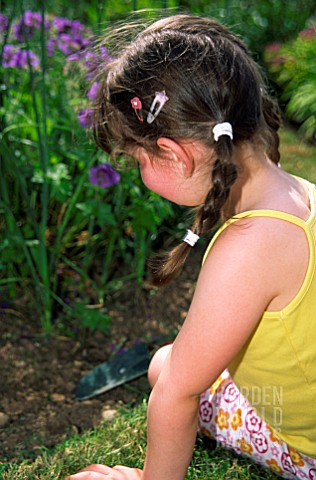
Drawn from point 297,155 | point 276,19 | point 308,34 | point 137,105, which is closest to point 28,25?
point 137,105

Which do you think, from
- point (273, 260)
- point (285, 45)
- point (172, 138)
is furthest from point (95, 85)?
point (285, 45)

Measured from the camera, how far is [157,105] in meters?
1.35

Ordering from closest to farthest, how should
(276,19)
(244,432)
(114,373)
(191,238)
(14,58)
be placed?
(191,238) → (244,432) → (114,373) → (14,58) → (276,19)

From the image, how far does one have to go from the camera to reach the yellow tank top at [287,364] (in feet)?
4.62

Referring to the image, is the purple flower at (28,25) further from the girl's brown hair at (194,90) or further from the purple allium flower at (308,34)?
the purple allium flower at (308,34)

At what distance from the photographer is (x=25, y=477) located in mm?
1751

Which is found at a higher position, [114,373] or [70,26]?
[70,26]

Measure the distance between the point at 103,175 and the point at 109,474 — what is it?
3.00 feet

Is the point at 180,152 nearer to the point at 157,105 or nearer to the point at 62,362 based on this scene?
the point at 157,105

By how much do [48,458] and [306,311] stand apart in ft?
2.63

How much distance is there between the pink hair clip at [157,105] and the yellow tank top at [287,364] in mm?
239

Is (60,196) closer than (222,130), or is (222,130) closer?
(222,130)

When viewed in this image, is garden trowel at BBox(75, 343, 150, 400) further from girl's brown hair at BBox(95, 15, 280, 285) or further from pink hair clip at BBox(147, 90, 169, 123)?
pink hair clip at BBox(147, 90, 169, 123)

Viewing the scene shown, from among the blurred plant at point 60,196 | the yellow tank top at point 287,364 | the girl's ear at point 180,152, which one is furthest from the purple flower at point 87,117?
the yellow tank top at point 287,364
